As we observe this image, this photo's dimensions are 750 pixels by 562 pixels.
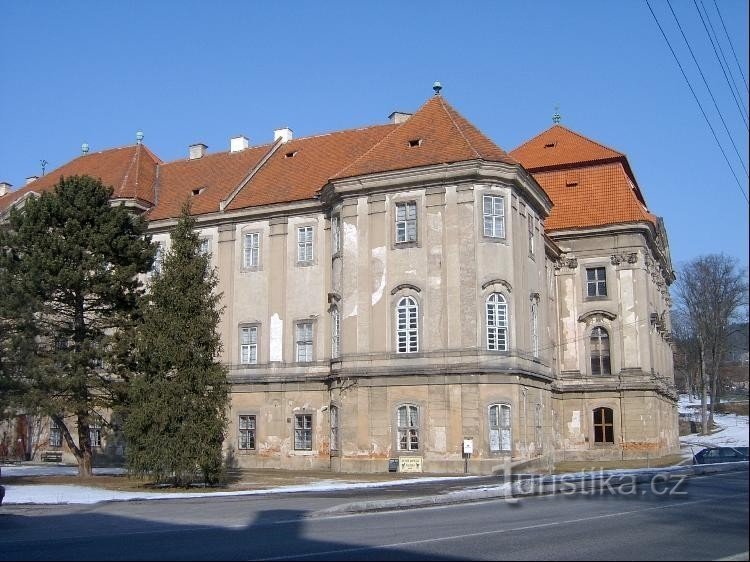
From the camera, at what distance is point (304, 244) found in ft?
127

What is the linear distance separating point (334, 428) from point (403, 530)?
21.1m

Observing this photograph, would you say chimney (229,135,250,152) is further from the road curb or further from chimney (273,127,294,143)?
the road curb

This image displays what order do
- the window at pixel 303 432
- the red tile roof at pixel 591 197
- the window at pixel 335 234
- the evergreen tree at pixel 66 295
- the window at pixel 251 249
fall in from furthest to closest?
the red tile roof at pixel 591 197 → the window at pixel 251 249 → the window at pixel 303 432 → the window at pixel 335 234 → the evergreen tree at pixel 66 295

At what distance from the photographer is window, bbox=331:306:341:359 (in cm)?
3562

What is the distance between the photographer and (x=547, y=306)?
134 feet

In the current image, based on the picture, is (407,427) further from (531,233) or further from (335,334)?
(531,233)

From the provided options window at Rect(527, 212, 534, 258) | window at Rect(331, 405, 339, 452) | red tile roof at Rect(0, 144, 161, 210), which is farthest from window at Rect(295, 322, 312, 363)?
red tile roof at Rect(0, 144, 161, 210)

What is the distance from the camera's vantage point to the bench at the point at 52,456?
43.8m

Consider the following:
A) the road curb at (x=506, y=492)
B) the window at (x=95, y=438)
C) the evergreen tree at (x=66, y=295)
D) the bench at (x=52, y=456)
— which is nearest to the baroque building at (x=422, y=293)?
the bench at (x=52, y=456)

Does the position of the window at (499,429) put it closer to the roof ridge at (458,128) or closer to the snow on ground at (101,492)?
the snow on ground at (101,492)

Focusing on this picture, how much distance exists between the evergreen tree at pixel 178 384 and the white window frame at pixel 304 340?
441 inches

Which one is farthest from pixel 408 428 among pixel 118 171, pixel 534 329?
pixel 118 171

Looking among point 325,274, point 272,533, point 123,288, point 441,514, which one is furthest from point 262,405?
point 272,533

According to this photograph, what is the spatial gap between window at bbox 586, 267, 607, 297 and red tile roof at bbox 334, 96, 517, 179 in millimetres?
13549
